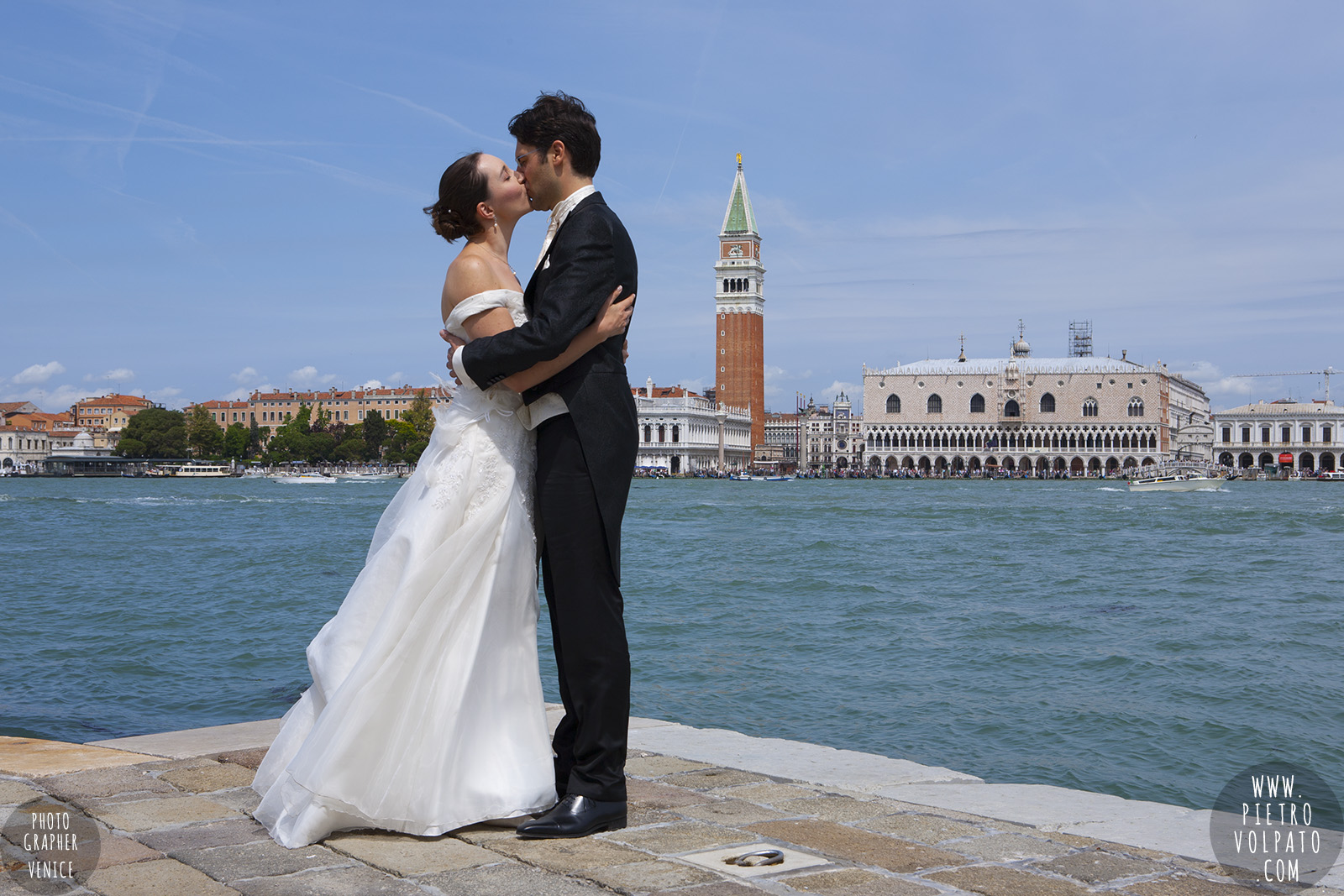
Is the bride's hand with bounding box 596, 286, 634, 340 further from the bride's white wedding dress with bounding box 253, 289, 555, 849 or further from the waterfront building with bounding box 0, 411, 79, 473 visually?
the waterfront building with bounding box 0, 411, 79, 473

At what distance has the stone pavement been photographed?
69.5 inches

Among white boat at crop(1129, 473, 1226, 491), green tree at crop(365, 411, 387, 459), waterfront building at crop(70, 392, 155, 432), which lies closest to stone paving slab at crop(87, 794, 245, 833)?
white boat at crop(1129, 473, 1226, 491)

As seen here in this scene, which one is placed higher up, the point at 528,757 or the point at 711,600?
the point at 528,757

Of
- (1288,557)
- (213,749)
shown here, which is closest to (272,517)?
(1288,557)

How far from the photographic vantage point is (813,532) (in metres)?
23.1

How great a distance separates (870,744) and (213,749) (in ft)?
11.4

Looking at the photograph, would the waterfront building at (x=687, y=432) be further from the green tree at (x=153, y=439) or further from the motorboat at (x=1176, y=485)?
the green tree at (x=153, y=439)

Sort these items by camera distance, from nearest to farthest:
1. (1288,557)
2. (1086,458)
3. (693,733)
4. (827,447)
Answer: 1. (693,733)
2. (1288,557)
3. (1086,458)
4. (827,447)

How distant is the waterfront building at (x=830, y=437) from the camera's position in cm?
9500

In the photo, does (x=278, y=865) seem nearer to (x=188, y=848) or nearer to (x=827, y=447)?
(x=188, y=848)

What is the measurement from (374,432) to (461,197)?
82652 millimetres

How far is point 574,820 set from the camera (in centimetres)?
207

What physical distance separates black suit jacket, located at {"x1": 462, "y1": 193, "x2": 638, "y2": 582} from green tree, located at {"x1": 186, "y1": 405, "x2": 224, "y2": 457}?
90.2m

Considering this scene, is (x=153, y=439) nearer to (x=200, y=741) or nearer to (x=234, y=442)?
(x=234, y=442)
